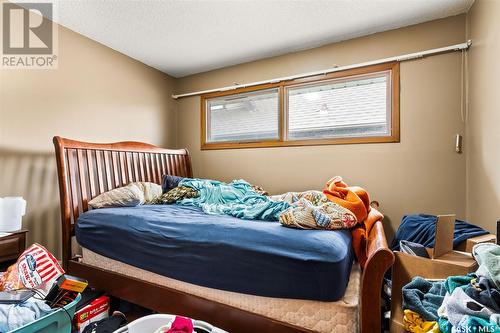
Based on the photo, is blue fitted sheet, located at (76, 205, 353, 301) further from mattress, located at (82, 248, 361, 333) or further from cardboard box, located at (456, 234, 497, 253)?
cardboard box, located at (456, 234, 497, 253)

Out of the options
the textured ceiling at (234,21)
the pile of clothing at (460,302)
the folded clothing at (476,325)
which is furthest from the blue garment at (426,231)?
the textured ceiling at (234,21)

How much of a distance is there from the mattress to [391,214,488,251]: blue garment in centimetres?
53

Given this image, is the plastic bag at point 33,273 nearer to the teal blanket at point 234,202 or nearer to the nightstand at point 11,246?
the nightstand at point 11,246

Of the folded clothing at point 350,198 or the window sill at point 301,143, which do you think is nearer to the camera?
the folded clothing at point 350,198

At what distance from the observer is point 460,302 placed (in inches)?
32.2

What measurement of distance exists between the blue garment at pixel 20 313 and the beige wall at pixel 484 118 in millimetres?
2638

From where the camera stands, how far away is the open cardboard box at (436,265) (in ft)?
3.74

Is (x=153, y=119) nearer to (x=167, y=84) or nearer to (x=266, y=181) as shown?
(x=167, y=84)

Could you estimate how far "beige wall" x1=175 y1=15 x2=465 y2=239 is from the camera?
2160 millimetres

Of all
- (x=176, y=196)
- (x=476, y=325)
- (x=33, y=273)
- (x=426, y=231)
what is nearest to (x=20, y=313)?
(x=33, y=273)

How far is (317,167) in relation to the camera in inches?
106

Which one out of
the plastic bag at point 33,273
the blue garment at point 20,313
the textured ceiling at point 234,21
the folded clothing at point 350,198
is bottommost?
the blue garment at point 20,313

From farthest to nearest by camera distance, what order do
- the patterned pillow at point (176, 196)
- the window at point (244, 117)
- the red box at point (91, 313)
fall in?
the window at point (244, 117)
the patterned pillow at point (176, 196)
the red box at point (91, 313)

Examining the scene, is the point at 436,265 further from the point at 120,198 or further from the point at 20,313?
the point at 120,198
